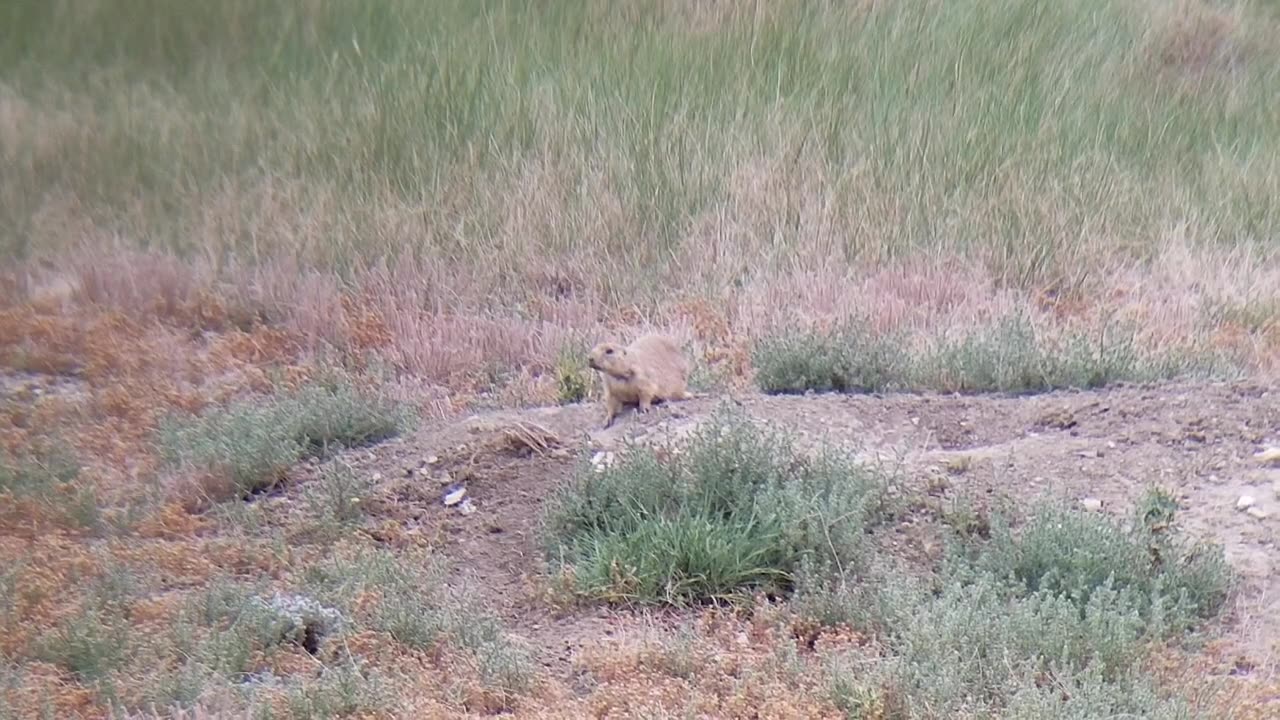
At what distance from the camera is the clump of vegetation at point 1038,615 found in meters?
4.12

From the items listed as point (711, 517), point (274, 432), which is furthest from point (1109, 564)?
point (274, 432)

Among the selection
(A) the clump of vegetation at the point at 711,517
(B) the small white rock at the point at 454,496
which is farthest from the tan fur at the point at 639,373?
(B) the small white rock at the point at 454,496

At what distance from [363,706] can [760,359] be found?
3.95m

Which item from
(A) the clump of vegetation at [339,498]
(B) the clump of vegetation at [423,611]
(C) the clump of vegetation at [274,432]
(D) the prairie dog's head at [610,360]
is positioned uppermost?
(D) the prairie dog's head at [610,360]

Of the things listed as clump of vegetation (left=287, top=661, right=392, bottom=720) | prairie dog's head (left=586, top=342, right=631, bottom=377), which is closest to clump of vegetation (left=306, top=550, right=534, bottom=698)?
clump of vegetation (left=287, top=661, right=392, bottom=720)

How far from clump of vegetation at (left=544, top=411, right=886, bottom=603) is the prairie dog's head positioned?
25.5 inches

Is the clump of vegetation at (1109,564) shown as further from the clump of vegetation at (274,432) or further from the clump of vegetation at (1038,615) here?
the clump of vegetation at (274,432)

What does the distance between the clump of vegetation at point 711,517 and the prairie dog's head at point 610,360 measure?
2.13ft

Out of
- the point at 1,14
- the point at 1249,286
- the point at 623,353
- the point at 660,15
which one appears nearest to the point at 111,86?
the point at 1,14

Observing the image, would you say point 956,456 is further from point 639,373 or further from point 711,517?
point 639,373

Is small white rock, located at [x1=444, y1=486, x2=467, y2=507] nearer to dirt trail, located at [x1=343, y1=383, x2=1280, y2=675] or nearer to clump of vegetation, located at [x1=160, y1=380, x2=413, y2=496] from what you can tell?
dirt trail, located at [x1=343, y1=383, x2=1280, y2=675]

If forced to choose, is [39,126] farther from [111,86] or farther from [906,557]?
[906,557]

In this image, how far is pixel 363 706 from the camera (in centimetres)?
410

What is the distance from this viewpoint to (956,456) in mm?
6125
